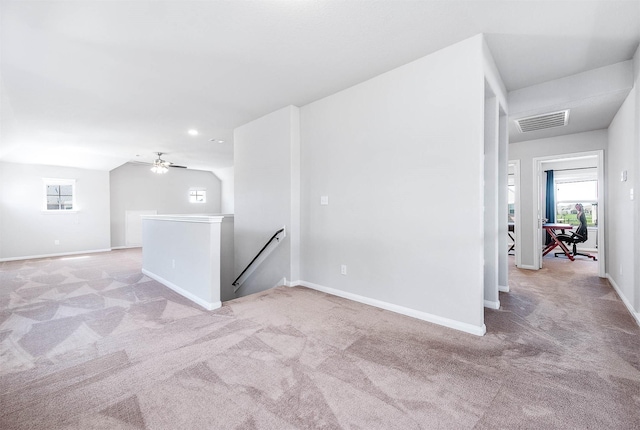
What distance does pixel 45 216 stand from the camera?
7398mm

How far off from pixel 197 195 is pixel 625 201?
11.0 metres

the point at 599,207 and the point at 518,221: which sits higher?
the point at 599,207

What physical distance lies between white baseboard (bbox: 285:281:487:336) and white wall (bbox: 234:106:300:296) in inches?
25.0

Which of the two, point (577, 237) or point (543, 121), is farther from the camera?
point (577, 237)

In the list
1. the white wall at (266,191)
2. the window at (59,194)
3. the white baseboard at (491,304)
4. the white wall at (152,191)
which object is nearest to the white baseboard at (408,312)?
the white wall at (266,191)

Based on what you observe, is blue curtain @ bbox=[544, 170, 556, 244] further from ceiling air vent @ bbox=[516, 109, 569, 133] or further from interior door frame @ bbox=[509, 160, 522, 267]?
ceiling air vent @ bbox=[516, 109, 569, 133]

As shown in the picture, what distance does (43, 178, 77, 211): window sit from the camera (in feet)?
24.5

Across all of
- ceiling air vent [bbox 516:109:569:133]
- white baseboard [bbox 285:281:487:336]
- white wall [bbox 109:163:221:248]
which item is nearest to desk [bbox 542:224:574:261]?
ceiling air vent [bbox 516:109:569:133]

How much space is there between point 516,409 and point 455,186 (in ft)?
5.74

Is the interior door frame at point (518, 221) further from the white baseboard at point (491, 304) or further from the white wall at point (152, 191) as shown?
the white wall at point (152, 191)

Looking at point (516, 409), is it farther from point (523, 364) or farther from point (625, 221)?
point (625, 221)

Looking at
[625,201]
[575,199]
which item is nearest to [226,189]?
[625,201]

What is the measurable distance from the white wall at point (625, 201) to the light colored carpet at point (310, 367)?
0.40 metres

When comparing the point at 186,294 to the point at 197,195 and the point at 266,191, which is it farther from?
the point at 197,195
